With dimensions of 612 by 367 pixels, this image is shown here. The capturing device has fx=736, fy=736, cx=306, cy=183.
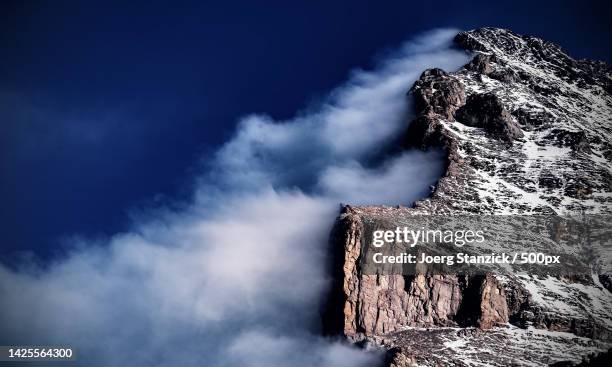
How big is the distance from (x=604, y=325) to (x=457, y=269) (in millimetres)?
36690

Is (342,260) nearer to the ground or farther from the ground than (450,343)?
farther from the ground

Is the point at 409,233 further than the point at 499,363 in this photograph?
Yes

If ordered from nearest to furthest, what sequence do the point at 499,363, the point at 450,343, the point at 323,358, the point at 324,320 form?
1. the point at 499,363
2. the point at 450,343
3. the point at 323,358
4. the point at 324,320

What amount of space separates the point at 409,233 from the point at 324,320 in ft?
105

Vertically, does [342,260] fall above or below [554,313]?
above

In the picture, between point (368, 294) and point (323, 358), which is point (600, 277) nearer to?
point (368, 294)

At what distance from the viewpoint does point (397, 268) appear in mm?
186125

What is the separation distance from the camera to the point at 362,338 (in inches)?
6954

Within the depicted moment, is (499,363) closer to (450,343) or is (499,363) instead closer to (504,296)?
(450,343)

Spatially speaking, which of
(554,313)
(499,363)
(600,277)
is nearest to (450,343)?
(499,363)

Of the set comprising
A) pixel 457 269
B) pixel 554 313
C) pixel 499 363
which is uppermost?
pixel 457 269

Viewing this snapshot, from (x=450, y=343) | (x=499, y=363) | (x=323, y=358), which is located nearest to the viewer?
(x=499, y=363)

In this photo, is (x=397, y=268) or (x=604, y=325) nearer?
(x=604, y=325)

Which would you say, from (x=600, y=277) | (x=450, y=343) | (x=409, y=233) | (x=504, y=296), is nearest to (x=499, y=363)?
(x=450, y=343)
